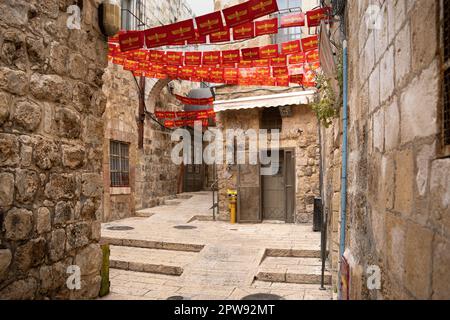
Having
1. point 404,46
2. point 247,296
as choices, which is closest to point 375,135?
point 404,46

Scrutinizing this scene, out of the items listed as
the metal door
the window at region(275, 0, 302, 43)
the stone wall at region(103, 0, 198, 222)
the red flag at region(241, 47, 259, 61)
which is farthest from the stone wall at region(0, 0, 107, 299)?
the window at region(275, 0, 302, 43)

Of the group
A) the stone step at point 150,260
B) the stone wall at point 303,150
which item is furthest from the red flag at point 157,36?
the stone wall at point 303,150

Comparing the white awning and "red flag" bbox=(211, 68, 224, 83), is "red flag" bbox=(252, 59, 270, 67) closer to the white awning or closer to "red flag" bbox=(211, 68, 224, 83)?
"red flag" bbox=(211, 68, 224, 83)

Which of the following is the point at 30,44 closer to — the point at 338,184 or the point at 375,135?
the point at 375,135

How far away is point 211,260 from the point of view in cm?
620

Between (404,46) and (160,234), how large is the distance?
7261mm

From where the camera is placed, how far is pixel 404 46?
5.32ft

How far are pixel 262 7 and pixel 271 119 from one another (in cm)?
514

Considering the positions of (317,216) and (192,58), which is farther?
(317,216)

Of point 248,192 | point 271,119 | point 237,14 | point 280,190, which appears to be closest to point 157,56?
point 237,14

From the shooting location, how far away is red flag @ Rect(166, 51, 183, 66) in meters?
8.09

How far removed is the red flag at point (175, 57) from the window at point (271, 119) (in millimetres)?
3140

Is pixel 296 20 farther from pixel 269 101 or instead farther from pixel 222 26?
pixel 269 101

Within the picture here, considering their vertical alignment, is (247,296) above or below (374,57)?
below
